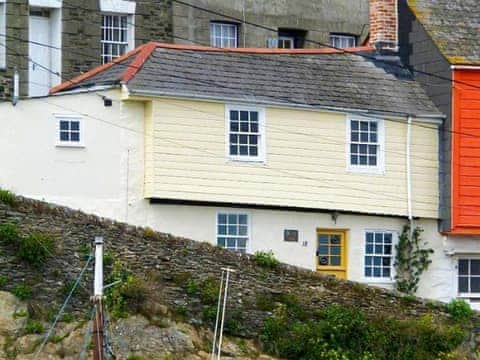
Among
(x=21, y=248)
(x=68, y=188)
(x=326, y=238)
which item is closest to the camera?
(x=21, y=248)

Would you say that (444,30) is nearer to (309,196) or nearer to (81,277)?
(309,196)

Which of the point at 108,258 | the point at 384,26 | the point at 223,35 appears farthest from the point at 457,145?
the point at 108,258

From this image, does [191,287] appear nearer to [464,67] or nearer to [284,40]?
[464,67]

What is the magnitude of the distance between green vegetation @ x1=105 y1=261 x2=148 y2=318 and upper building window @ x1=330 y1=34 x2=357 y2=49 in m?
17.2

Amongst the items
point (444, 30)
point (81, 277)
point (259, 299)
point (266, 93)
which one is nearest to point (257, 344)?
point (259, 299)

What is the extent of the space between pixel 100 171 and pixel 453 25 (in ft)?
32.6

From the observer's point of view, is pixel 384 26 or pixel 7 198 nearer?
pixel 7 198

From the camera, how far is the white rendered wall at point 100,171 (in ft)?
118

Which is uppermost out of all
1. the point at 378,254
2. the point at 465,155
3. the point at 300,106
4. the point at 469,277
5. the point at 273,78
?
the point at 273,78

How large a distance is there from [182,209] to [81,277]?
4.94m

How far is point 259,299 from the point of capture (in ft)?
112

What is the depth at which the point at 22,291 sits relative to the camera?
32.1 meters

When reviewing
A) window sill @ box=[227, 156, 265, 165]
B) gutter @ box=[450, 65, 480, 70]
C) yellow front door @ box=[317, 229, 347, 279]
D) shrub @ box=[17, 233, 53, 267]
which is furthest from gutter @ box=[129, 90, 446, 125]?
shrub @ box=[17, 233, 53, 267]

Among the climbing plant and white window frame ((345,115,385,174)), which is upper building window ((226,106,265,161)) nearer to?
white window frame ((345,115,385,174))
